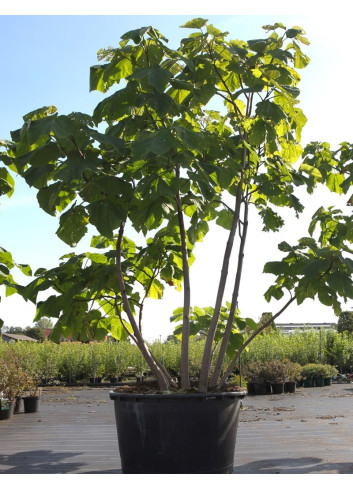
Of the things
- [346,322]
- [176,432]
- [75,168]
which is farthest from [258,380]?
[346,322]

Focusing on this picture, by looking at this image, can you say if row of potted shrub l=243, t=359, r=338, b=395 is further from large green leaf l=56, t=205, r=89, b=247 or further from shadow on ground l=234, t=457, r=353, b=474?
large green leaf l=56, t=205, r=89, b=247

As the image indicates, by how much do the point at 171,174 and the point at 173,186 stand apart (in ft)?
0.45

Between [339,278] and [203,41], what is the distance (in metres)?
1.42

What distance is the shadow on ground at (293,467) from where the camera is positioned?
13.4ft

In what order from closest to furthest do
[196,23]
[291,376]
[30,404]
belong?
[196,23], [30,404], [291,376]

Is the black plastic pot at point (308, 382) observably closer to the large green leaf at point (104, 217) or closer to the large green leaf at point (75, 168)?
the large green leaf at point (104, 217)

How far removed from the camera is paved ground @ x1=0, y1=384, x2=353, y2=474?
4.39 m

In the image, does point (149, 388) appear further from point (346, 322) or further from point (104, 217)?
point (346, 322)

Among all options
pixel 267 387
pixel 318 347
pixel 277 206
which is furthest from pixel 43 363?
pixel 277 206

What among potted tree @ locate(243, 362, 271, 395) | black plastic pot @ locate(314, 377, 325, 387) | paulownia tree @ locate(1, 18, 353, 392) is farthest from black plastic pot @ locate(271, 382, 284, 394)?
paulownia tree @ locate(1, 18, 353, 392)

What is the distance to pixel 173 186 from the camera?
2572 mm

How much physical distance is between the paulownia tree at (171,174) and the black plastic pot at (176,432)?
0.80ft

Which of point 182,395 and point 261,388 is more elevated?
point 182,395

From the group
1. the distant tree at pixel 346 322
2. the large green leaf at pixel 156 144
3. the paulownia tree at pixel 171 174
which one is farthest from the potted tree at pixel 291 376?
the distant tree at pixel 346 322
